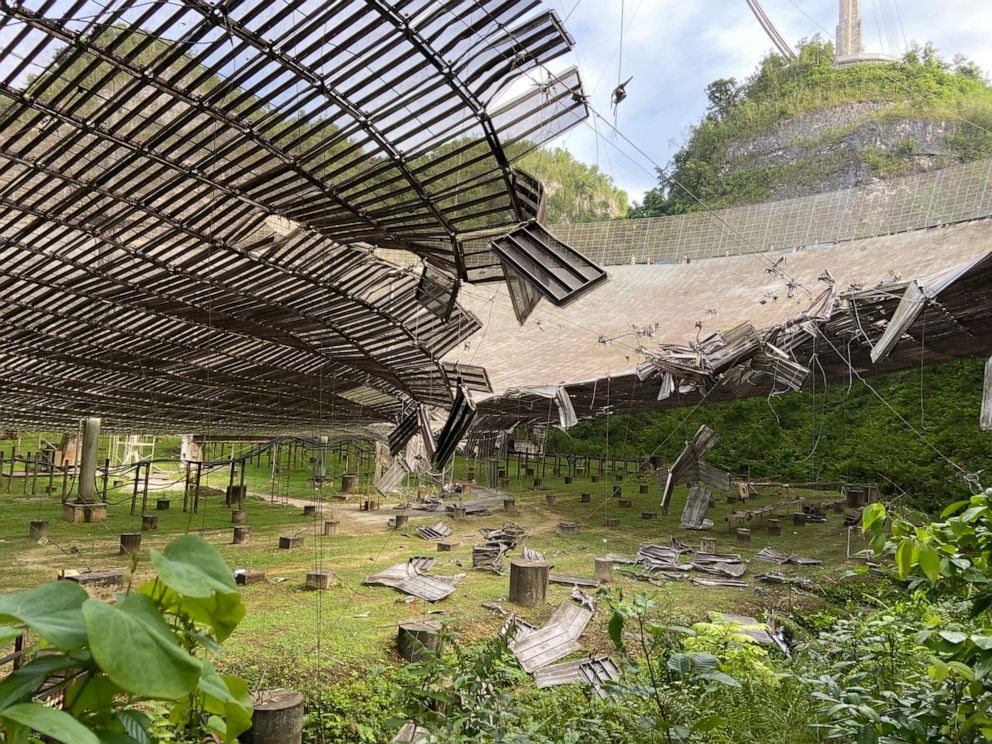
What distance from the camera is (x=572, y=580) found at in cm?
1227

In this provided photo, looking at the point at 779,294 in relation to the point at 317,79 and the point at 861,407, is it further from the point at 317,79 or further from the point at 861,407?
the point at 317,79

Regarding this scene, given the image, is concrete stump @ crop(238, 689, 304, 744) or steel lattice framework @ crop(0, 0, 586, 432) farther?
steel lattice framework @ crop(0, 0, 586, 432)

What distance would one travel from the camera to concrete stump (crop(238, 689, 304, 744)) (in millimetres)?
5918

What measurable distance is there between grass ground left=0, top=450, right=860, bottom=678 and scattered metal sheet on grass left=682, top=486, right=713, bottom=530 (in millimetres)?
434

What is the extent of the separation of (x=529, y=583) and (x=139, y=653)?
1023 centimetres

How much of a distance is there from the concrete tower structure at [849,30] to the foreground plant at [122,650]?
147 ft

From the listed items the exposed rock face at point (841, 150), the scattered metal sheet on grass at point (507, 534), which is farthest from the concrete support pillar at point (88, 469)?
the exposed rock face at point (841, 150)

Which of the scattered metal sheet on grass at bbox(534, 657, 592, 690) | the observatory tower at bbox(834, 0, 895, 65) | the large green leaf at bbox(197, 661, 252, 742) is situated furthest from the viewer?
the observatory tower at bbox(834, 0, 895, 65)

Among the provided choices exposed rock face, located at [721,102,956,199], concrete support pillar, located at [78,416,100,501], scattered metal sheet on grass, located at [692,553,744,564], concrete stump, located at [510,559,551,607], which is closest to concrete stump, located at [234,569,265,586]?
concrete stump, located at [510,559,551,607]

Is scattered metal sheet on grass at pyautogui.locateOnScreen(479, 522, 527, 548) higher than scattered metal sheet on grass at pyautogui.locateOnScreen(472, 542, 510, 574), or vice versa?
scattered metal sheet on grass at pyautogui.locateOnScreen(479, 522, 527, 548)

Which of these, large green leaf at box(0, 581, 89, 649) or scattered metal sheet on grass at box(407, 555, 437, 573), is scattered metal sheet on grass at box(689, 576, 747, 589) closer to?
scattered metal sheet on grass at box(407, 555, 437, 573)

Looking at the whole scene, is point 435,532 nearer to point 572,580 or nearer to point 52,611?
point 572,580

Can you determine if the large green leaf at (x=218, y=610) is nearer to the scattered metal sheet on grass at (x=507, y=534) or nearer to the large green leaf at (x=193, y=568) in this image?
the large green leaf at (x=193, y=568)

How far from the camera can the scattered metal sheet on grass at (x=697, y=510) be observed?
1800 cm
